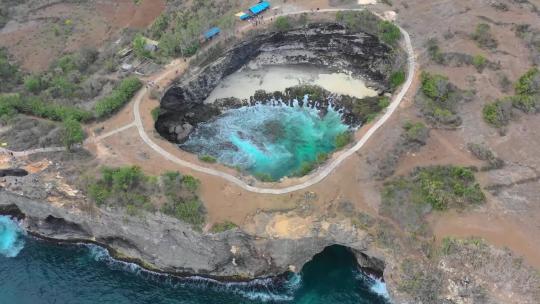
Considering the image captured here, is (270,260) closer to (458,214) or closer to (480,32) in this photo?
(458,214)

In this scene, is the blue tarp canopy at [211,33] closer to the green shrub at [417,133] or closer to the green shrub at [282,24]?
the green shrub at [282,24]

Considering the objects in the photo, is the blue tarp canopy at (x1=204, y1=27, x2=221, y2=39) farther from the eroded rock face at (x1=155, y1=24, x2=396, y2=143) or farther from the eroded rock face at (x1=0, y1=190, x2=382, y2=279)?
the eroded rock face at (x1=0, y1=190, x2=382, y2=279)

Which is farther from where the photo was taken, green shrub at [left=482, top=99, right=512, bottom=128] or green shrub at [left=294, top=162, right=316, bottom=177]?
green shrub at [left=482, top=99, right=512, bottom=128]

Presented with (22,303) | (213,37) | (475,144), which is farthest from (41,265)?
(475,144)

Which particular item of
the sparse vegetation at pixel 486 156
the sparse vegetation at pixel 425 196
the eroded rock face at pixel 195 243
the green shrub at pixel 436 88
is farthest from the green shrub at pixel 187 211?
the green shrub at pixel 436 88

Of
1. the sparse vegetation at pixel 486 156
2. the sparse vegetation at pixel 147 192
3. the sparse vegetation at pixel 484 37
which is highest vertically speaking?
the sparse vegetation at pixel 484 37

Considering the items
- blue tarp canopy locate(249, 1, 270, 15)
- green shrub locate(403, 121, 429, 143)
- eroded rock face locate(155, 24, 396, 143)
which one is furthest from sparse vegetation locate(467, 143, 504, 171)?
blue tarp canopy locate(249, 1, 270, 15)

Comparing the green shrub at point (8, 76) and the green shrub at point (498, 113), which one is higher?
the green shrub at point (8, 76)
